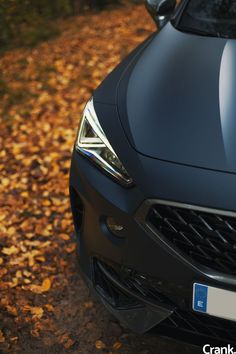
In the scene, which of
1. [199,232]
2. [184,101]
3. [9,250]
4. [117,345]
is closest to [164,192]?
[199,232]

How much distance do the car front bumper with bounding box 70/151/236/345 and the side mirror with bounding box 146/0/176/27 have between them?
4.51ft

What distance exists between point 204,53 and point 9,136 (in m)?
2.34

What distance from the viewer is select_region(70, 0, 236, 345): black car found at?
207cm

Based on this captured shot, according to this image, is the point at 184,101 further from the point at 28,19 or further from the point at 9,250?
the point at 28,19

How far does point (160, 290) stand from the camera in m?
2.22

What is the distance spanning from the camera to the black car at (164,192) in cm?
207

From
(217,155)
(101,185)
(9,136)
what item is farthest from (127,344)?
(9,136)

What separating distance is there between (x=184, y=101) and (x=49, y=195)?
67.6 inches

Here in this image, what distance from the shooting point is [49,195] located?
393 cm

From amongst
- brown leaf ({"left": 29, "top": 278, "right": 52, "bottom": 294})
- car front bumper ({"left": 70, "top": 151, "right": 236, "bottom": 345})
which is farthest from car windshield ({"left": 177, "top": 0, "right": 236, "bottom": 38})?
brown leaf ({"left": 29, "top": 278, "right": 52, "bottom": 294})

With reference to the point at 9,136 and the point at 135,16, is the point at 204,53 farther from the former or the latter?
the point at 135,16

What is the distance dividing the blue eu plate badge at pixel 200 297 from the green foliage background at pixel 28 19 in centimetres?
412

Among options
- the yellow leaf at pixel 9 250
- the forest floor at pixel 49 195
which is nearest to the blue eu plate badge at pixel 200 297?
the forest floor at pixel 49 195

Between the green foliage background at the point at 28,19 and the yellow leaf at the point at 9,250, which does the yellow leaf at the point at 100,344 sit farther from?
the green foliage background at the point at 28,19
